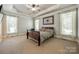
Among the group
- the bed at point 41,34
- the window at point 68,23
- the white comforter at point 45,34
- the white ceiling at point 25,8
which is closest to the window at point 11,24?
the white ceiling at point 25,8

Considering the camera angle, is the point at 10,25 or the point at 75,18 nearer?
the point at 75,18

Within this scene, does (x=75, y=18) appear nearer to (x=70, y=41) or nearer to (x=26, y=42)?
(x=70, y=41)

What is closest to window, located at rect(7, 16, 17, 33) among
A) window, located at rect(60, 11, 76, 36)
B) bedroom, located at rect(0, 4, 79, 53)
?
bedroom, located at rect(0, 4, 79, 53)

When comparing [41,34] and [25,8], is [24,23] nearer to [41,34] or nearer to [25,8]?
[25,8]

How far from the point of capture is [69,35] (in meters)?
1.54

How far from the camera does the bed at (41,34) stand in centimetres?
163

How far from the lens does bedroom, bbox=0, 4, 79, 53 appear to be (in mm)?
1525

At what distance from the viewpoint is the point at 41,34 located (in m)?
1.66

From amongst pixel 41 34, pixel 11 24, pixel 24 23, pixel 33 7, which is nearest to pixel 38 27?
pixel 41 34

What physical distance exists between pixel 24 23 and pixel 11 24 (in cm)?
28

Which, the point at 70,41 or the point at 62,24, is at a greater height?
the point at 62,24
